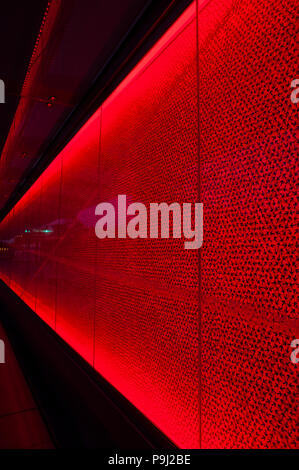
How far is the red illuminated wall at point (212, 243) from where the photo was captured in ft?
2.67

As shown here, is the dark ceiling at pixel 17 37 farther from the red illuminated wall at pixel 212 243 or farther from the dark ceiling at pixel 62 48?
the red illuminated wall at pixel 212 243

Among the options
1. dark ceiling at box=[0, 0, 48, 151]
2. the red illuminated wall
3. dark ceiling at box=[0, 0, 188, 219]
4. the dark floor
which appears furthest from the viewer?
the dark floor

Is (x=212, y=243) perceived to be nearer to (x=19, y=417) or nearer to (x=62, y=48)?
(x=62, y=48)

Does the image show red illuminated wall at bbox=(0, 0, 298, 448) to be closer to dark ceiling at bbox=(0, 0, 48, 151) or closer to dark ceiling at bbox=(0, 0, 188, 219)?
dark ceiling at bbox=(0, 0, 188, 219)

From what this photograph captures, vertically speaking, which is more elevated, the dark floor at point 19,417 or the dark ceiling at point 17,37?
the dark ceiling at point 17,37

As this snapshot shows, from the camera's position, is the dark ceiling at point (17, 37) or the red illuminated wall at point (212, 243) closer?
the red illuminated wall at point (212, 243)

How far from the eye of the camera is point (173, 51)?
54.9 inches

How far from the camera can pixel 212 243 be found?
1.05m

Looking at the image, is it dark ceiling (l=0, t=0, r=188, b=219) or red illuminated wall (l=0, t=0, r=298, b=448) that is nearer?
red illuminated wall (l=0, t=0, r=298, b=448)

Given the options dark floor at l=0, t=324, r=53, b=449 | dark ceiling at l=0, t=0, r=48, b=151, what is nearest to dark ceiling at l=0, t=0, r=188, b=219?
dark ceiling at l=0, t=0, r=48, b=151

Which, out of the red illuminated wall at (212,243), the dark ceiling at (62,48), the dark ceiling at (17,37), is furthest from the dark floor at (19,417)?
the dark ceiling at (17,37)

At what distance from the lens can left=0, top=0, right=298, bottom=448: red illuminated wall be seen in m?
0.81

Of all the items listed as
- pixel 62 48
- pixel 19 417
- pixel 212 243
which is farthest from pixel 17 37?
pixel 19 417

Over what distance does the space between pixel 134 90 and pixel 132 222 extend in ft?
2.84
